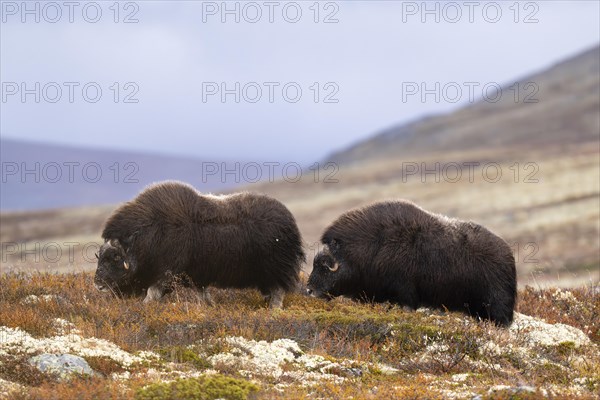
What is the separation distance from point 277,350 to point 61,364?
2.18 meters

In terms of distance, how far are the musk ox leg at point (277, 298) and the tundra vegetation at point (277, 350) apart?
0.43ft

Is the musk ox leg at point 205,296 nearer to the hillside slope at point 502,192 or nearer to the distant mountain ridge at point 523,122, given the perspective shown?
the hillside slope at point 502,192

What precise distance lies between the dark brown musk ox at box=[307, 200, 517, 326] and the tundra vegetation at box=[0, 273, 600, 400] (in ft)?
1.13

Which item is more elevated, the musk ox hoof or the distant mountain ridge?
the distant mountain ridge

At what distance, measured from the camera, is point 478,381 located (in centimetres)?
868

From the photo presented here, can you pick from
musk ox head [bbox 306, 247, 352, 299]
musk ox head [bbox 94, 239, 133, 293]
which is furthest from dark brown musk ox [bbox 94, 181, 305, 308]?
musk ox head [bbox 306, 247, 352, 299]

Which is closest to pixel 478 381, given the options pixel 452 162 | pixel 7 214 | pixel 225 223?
pixel 225 223

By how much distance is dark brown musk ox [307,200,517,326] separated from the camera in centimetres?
1236

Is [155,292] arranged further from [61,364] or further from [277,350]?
[61,364]

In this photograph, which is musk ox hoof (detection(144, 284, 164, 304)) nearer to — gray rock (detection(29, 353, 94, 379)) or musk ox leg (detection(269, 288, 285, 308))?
musk ox leg (detection(269, 288, 285, 308))

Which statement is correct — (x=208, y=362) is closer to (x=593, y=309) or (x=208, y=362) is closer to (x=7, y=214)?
(x=593, y=309)

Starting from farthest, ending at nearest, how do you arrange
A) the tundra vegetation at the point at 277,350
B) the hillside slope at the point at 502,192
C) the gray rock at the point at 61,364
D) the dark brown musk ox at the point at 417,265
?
the hillside slope at the point at 502,192 < the dark brown musk ox at the point at 417,265 < the gray rock at the point at 61,364 < the tundra vegetation at the point at 277,350

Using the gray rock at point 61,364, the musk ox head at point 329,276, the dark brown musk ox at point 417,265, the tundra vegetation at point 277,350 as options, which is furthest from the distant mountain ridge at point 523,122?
the gray rock at point 61,364

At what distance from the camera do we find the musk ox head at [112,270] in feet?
39.8
